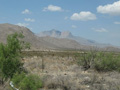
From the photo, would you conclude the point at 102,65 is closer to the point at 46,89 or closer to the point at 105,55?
the point at 105,55

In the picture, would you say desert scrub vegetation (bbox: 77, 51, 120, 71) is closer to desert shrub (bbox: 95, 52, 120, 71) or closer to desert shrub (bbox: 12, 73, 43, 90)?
desert shrub (bbox: 95, 52, 120, 71)

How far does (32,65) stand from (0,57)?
11.5 metres

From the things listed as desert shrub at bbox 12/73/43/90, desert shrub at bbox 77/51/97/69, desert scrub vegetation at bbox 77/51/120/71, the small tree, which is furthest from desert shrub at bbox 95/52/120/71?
desert shrub at bbox 12/73/43/90

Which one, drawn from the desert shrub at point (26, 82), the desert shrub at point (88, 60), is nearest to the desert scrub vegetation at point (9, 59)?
the desert shrub at point (26, 82)

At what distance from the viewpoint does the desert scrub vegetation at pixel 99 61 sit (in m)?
21.3

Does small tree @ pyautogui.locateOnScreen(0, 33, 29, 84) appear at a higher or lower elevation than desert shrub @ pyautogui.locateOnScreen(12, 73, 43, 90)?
higher

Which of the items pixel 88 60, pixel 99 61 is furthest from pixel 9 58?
pixel 88 60

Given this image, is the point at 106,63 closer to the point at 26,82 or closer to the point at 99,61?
the point at 99,61

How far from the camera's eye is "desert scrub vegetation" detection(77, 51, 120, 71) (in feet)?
69.8

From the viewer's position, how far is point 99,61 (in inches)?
858

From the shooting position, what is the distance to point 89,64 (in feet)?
72.6

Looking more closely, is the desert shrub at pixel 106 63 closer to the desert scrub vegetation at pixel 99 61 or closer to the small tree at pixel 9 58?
the desert scrub vegetation at pixel 99 61

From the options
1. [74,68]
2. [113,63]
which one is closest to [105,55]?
[113,63]

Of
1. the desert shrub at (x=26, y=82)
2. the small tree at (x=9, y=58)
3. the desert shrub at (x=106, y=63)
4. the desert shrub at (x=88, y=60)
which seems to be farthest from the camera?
the desert shrub at (x=88, y=60)
